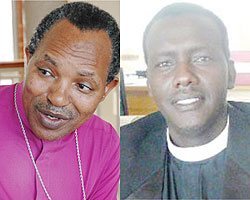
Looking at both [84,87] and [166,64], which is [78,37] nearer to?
[84,87]

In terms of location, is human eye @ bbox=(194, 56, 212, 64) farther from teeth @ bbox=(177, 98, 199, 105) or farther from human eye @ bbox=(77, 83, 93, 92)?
human eye @ bbox=(77, 83, 93, 92)

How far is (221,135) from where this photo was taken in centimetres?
85

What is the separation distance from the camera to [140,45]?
0.87m

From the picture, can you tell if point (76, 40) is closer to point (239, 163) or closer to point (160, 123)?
point (160, 123)

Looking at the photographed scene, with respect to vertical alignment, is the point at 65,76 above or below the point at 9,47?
above

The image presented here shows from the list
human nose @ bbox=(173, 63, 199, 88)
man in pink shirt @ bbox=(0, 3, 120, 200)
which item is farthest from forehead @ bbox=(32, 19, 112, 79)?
human nose @ bbox=(173, 63, 199, 88)

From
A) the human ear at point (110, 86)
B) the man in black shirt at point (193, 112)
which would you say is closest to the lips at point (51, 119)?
the human ear at point (110, 86)

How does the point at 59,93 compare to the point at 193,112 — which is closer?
the point at 193,112

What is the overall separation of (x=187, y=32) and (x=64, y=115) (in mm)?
393

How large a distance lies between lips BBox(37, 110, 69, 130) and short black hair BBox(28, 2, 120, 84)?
158 mm

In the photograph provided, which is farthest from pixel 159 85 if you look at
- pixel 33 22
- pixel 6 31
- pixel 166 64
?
pixel 6 31

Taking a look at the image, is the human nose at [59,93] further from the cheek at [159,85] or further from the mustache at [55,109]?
the cheek at [159,85]

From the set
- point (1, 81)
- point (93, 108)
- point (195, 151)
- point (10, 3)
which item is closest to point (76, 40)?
point (93, 108)

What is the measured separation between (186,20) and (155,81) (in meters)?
A: 0.15
